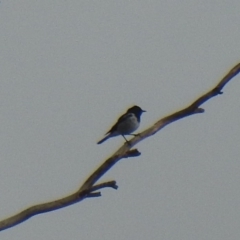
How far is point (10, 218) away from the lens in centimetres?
978

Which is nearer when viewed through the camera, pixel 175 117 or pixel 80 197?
pixel 80 197

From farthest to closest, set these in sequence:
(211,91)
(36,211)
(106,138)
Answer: (106,138), (211,91), (36,211)

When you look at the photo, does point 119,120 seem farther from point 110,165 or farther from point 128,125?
point 110,165

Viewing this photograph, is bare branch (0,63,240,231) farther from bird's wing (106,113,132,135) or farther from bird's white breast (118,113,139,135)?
bird's wing (106,113,132,135)

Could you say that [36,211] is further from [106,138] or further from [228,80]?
[106,138]

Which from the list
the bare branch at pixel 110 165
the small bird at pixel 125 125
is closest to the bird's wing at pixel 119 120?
the small bird at pixel 125 125

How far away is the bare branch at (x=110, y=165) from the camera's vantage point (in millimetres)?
9781

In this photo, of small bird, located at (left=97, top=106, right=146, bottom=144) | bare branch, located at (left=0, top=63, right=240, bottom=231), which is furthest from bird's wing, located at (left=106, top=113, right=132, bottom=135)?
bare branch, located at (left=0, top=63, right=240, bottom=231)

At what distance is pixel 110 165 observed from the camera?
10141 millimetres

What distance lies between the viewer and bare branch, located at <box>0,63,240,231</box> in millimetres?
9781

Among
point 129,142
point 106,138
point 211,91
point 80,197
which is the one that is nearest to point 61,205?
point 80,197

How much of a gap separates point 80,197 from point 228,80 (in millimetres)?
1985

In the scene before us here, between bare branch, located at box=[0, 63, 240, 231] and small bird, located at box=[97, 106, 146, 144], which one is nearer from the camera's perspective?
bare branch, located at box=[0, 63, 240, 231]

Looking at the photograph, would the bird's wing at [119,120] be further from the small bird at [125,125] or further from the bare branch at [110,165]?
the bare branch at [110,165]
